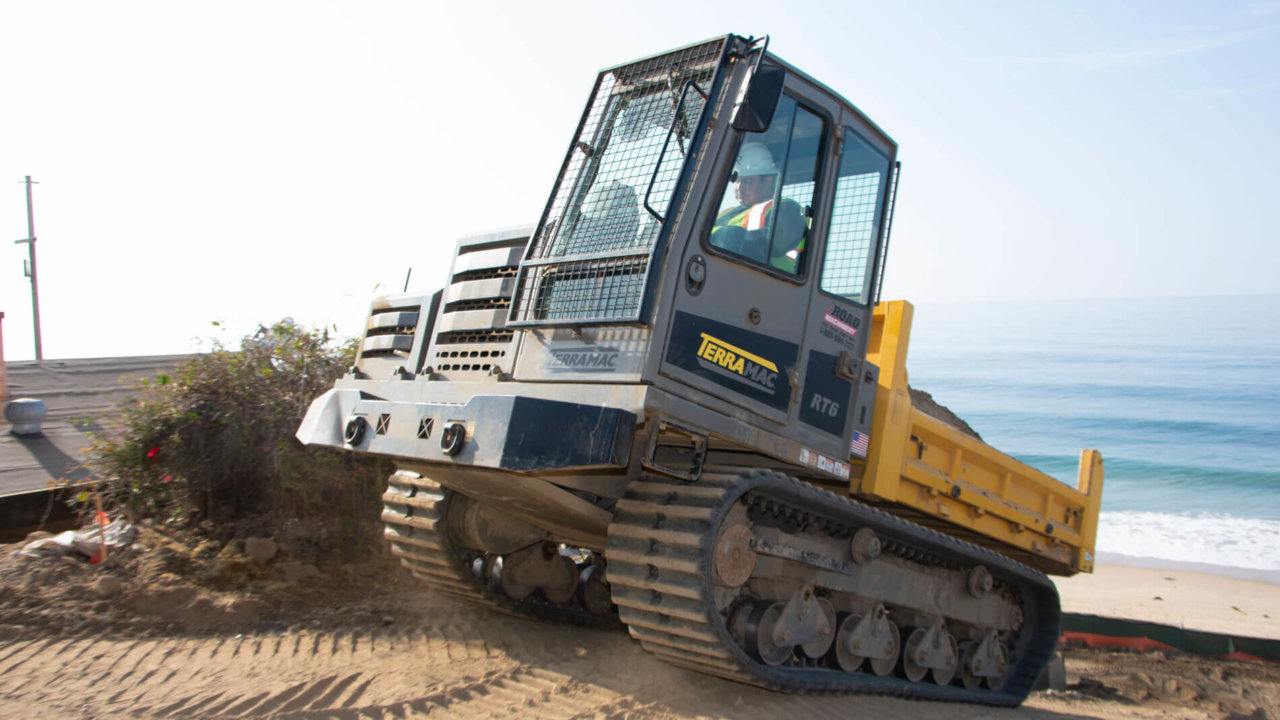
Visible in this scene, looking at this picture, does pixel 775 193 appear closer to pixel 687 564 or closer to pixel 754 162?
pixel 754 162

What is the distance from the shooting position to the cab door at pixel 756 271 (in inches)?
171

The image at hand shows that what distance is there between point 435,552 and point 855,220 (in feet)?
11.4

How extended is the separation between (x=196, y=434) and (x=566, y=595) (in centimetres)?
357

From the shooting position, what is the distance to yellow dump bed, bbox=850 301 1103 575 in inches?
212

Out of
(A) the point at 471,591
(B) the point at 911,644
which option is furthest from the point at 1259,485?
(A) the point at 471,591

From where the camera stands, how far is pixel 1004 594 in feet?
23.2

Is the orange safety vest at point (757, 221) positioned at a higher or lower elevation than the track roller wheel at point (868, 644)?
higher

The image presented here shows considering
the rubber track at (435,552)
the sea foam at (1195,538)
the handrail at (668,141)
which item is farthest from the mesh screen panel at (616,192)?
the sea foam at (1195,538)

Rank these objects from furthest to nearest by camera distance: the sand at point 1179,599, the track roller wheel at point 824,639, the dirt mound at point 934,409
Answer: the sand at point 1179,599 → the dirt mound at point 934,409 → the track roller wheel at point 824,639

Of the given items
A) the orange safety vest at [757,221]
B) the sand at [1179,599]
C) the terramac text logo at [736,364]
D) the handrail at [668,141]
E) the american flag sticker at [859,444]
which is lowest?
the sand at [1179,599]

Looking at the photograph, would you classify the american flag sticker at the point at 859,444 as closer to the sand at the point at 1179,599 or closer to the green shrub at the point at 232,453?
the green shrub at the point at 232,453

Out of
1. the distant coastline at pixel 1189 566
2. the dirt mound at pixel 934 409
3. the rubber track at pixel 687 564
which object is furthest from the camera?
the distant coastline at pixel 1189 566

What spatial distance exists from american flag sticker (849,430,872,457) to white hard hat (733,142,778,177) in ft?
5.07

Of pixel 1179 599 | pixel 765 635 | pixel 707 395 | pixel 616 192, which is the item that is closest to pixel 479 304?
pixel 616 192
